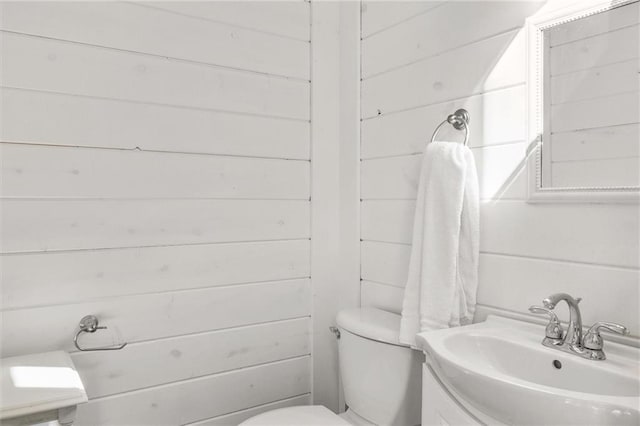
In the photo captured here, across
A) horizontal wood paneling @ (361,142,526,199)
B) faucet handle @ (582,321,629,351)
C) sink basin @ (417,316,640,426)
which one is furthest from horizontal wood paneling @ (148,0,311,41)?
faucet handle @ (582,321,629,351)

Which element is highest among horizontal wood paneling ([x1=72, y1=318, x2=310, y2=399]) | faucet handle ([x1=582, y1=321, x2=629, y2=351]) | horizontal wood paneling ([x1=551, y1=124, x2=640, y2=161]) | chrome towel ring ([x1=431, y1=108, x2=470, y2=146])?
chrome towel ring ([x1=431, y1=108, x2=470, y2=146])

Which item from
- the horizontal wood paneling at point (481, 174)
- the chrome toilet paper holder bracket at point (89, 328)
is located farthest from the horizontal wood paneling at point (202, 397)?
the horizontal wood paneling at point (481, 174)

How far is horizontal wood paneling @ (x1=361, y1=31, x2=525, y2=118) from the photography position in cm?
128

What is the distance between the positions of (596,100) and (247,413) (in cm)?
151

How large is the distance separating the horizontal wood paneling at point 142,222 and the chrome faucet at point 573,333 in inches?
38.3

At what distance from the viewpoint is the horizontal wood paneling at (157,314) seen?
132 centimetres

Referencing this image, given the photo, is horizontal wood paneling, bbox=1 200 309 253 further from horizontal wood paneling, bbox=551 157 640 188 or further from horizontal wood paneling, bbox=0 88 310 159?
horizontal wood paneling, bbox=551 157 640 188

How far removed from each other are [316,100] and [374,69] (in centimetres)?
26

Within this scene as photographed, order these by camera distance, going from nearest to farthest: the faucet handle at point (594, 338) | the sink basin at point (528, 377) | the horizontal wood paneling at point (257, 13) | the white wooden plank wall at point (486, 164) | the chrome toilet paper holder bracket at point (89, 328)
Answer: the sink basin at point (528, 377) < the faucet handle at point (594, 338) < the white wooden plank wall at point (486, 164) < the chrome toilet paper holder bracket at point (89, 328) < the horizontal wood paneling at point (257, 13)

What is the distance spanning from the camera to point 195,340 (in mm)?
1584

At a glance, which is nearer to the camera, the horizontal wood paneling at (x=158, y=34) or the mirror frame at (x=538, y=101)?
the mirror frame at (x=538, y=101)

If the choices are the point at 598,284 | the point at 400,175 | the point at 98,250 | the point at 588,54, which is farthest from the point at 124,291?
the point at 588,54

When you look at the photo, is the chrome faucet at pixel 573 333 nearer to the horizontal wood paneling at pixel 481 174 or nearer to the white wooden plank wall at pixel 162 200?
the horizontal wood paneling at pixel 481 174

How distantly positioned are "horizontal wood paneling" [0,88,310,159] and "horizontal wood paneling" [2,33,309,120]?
0.10 ft
